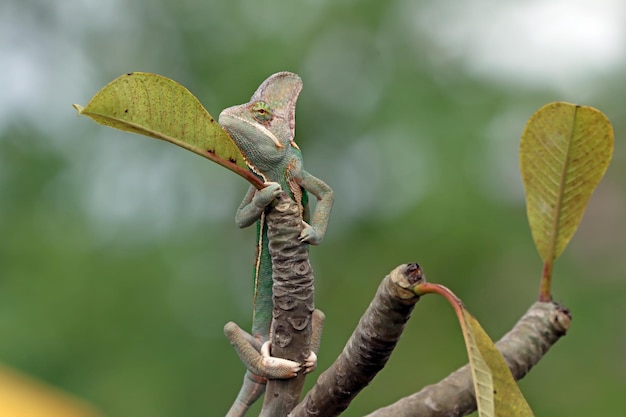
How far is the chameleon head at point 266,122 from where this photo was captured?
1.42 meters

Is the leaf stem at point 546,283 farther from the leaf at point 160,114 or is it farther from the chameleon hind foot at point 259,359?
the leaf at point 160,114

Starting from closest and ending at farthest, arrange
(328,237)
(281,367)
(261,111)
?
(281,367)
(261,111)
(328,237)

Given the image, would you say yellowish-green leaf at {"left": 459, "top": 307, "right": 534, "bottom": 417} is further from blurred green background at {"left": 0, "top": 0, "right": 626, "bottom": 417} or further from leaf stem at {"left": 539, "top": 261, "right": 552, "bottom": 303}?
blurred green background at {"left": 0, "top": 0, "right": 626, "bottom": 417}

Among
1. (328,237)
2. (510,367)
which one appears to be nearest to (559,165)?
(510,367)

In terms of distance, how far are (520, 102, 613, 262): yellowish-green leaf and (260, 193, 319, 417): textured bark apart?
428 millimetres

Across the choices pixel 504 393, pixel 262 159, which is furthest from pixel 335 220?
pixel 504 393

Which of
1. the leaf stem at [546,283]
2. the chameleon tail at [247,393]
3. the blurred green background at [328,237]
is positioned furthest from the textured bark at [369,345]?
the blurred green background at [328,237]

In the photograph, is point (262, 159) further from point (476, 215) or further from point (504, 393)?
point (476, 215)

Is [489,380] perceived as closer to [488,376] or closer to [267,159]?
[488,376]

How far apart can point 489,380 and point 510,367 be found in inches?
14.1

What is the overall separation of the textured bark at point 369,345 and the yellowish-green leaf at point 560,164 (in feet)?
1.41

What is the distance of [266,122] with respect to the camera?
146cm

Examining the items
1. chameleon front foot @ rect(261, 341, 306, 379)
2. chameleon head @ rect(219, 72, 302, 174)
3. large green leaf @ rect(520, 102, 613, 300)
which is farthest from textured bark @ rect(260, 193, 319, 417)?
large green leaf @ rect(520, 102, 613, 300)

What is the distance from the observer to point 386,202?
502cm
